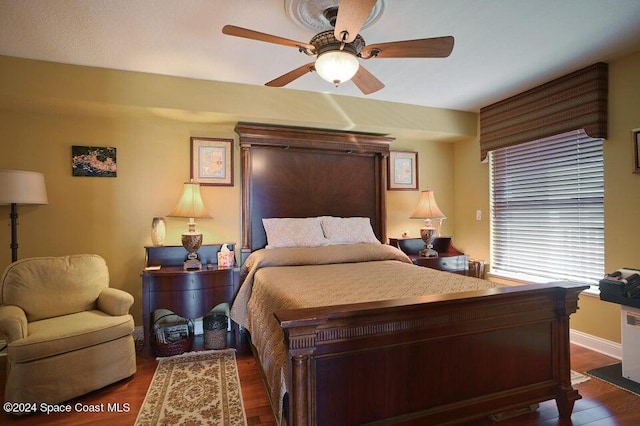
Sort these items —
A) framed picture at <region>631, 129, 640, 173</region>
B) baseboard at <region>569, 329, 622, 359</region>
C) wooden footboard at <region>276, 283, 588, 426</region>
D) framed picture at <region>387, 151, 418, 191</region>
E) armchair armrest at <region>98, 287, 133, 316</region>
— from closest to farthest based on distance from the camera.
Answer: wooden footboard at <region>276, 283, 588, 426</region> < armchair armrest at <region>98, 287, 133, 316</region> < framed picture at <region>631, 129, 640, 173</region> < baseboard at <region>569, 329, 622, 359</region> < framed picture at <region>387, 151, 418, 191</region>

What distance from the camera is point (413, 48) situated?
1839 millimetres

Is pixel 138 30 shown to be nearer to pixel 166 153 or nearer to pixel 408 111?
pixel 166 153

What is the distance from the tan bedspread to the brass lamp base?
450 mm

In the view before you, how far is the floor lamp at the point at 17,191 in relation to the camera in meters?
2.52

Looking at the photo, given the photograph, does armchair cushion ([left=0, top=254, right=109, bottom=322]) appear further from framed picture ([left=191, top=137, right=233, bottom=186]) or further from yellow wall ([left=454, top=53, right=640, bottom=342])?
yellow wall ([left=454, top=53, right=640, bottom=342])

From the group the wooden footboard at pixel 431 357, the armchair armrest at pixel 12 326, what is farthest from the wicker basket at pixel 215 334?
the wooden footboard at pixel 431 357

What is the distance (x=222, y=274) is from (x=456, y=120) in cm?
319

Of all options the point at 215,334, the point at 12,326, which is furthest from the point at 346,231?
the point at 12,326

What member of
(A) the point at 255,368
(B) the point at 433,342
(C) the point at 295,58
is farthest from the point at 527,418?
(C) the point at 295,58

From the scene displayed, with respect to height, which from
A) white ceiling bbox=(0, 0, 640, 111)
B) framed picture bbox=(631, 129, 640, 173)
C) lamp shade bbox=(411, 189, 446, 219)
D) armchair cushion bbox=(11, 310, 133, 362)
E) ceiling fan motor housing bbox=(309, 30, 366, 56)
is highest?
white ceiling bbox=(0, 0, 640, 111)

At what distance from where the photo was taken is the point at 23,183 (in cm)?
260

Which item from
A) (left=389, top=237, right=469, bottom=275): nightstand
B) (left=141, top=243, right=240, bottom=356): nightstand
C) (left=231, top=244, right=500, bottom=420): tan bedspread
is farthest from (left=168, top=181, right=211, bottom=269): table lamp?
(left=389, top=237, right=469, bottom=275): nightstand

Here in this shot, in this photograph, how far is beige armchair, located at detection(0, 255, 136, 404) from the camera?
204cm

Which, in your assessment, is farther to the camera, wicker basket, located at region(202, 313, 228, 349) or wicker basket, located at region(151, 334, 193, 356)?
wicker basket, located at region(202, 313, 228, 349)
